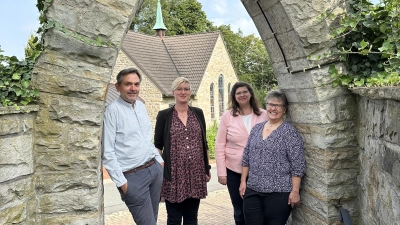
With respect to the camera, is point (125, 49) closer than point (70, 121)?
No

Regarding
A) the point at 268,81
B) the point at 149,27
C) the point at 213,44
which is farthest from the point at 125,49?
the point at 268,81

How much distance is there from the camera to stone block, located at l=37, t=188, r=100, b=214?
289cm

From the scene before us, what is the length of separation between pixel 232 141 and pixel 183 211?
33.7 inches

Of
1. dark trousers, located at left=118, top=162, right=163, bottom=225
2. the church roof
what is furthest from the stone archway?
the church roof

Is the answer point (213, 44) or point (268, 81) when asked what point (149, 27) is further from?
point (213, 44)

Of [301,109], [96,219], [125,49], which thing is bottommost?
[96,219]

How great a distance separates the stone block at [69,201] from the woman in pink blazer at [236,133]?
1403 millimetres

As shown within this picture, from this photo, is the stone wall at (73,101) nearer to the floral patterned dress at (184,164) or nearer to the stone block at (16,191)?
the stone block at (16,191)

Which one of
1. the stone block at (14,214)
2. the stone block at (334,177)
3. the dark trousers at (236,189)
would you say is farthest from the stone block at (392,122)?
the stone block at (14,214)

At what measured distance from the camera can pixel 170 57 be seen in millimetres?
25141

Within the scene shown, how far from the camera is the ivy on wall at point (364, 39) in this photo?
300cm

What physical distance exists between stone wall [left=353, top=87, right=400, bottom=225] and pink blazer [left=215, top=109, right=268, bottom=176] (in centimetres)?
103

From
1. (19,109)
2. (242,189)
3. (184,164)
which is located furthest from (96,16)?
(242,189)

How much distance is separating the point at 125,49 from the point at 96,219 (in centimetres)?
1908
